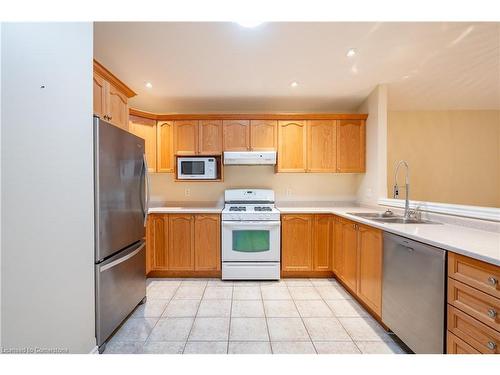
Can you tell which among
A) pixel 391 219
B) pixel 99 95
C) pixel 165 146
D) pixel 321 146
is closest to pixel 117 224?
pixel 99 95

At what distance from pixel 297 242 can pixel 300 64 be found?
214 cm

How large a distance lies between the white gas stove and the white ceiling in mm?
1680

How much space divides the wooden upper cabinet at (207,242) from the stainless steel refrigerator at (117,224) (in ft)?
2.51

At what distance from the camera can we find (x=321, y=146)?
126 inches

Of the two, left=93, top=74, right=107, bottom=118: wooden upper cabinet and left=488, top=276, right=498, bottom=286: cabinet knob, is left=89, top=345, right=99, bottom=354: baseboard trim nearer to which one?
left=93, top=74, right=107, bottom=118: wooden upper cabinet

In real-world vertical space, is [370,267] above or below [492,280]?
below

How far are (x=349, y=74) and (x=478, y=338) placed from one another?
2.65 m

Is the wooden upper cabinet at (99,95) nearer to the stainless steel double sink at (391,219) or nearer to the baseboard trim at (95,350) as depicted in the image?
the baseboard trim at (95,350)

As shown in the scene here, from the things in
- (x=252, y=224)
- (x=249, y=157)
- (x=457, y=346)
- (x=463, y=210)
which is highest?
(x=249, y=157)

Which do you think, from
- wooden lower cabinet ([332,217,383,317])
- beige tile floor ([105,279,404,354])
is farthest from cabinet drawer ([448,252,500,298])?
beige tile floor ([105,279,404,354])

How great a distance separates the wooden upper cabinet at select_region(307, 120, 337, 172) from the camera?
318cm

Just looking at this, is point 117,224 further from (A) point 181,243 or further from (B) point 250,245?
(B) point 250,245
